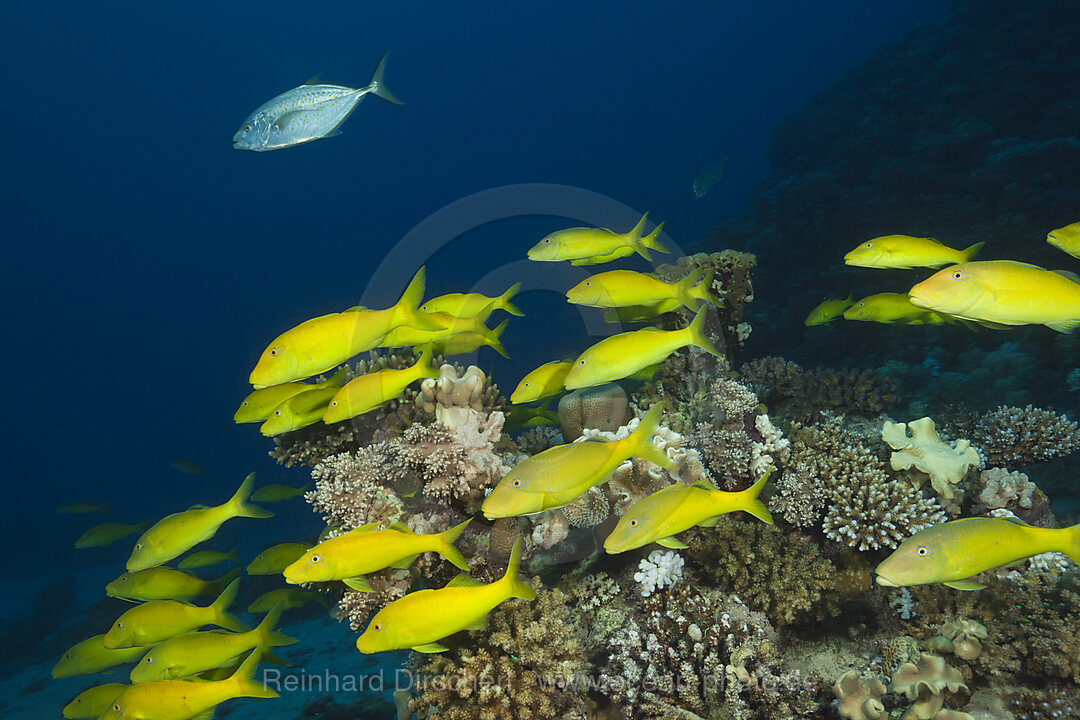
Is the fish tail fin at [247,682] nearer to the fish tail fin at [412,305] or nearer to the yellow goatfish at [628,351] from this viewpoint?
the fish tail fin at [412,305]

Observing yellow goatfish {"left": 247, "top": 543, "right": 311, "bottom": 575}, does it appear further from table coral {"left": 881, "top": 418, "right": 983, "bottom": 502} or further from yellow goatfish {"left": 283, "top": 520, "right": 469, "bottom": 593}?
table coral {"left": 881, "top": 418, "right": 983, "bottom": 502}

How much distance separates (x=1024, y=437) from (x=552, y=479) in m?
5.60

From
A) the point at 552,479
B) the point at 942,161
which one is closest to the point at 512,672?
the point at 552,479

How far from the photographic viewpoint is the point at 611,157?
107125mm

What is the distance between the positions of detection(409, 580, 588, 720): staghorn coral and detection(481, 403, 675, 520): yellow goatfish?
1.20m

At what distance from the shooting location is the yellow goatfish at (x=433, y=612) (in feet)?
7.95

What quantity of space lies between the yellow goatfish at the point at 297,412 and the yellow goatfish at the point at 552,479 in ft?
6.71

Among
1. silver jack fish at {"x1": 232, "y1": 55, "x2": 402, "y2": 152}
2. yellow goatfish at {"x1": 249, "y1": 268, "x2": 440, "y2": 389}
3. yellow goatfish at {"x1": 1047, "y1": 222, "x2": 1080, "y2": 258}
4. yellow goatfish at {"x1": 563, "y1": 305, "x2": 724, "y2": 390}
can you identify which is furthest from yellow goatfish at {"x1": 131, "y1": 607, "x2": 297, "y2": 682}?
yellow goatfish at {"x1": 1047, "y1": 222, "x2": 1080, "y2": 258}

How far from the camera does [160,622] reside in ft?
12.6

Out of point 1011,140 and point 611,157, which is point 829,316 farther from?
point 611,157

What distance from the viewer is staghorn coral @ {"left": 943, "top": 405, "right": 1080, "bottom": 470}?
4.94m

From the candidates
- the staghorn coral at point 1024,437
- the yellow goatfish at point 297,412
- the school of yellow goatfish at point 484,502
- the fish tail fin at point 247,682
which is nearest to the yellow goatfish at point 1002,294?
the school of yellow goatfish at point 484,502

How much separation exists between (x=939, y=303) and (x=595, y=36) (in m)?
133

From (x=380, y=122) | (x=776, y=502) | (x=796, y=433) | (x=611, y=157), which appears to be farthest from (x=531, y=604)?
(x=380, y=122)
